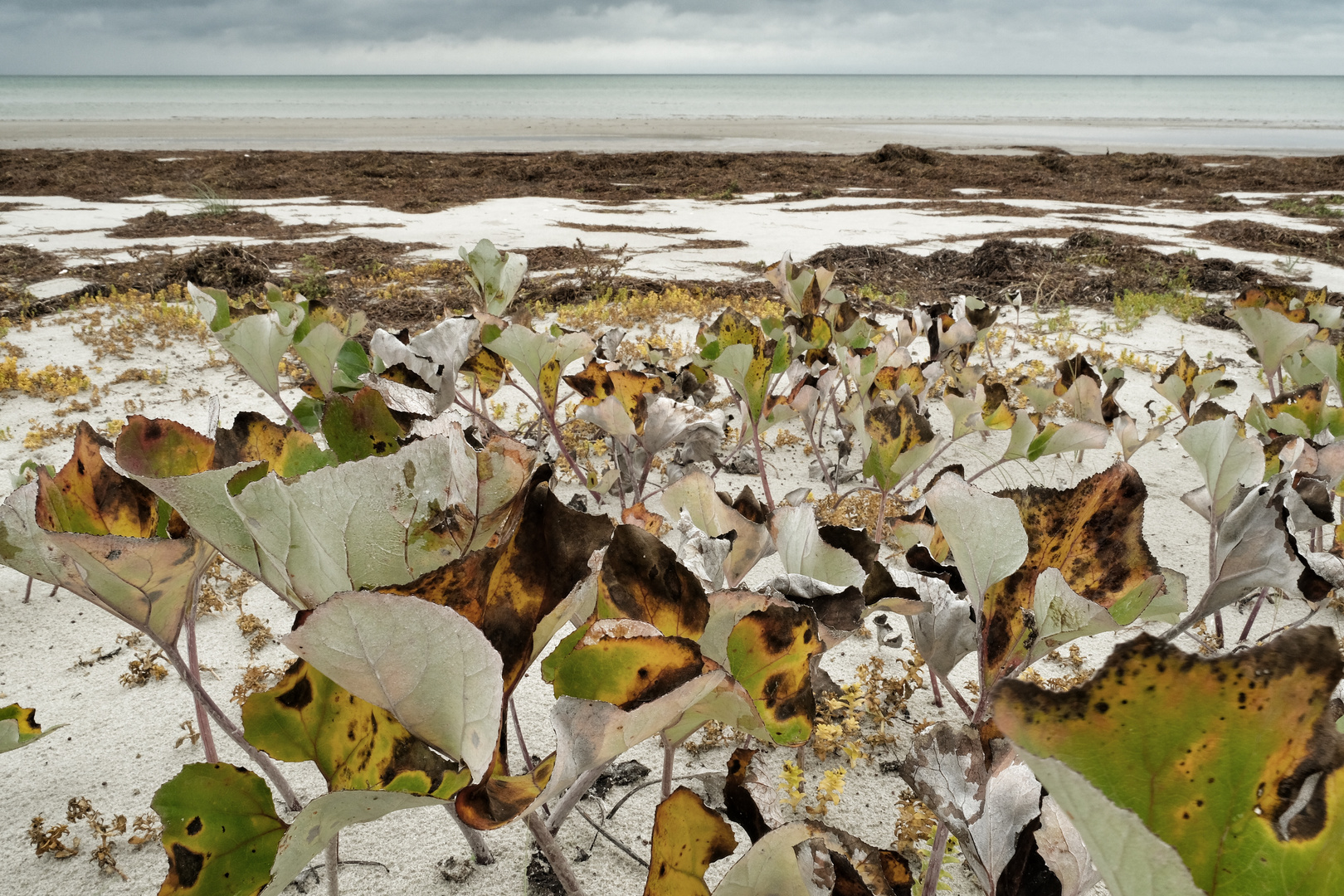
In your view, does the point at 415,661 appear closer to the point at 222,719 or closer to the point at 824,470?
the point at 222,719

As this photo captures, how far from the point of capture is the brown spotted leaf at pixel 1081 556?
0.70 m

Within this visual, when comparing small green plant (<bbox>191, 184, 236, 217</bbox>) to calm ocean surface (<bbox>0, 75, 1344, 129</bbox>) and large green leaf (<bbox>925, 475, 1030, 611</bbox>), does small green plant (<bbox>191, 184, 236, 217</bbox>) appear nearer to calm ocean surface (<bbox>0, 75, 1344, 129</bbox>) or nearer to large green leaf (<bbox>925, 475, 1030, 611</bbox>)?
large green leaf (<bbox>925, 475, 1030, 611</bbox>)

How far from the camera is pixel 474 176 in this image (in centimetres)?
1468

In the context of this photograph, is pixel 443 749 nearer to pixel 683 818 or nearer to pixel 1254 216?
pixel 683 818

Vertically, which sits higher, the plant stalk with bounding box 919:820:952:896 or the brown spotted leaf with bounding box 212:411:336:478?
the brown spotted leaf with bounding box 212:411:336:478

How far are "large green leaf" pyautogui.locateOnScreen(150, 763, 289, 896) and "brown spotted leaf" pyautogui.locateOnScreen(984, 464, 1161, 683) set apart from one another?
62cm

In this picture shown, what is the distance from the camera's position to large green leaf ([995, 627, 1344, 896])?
32cm

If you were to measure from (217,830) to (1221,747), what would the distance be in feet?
1.98

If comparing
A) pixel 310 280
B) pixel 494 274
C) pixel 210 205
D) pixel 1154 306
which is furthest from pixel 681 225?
pixel 494 274

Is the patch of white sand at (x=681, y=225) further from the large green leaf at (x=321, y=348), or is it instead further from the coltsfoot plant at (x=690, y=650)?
the coltsfoot plant at (x=690, y=650)

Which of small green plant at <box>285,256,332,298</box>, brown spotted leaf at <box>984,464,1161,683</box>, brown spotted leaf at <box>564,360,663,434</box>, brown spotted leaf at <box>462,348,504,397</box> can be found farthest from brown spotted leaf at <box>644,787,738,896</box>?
small green plant at <box>285,256,332,298</box>

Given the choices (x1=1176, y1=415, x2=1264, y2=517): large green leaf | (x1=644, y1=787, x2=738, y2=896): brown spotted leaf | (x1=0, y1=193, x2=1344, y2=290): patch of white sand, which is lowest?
(x1=644, y1=787, x2=738, y2=896): brown spotted leaf

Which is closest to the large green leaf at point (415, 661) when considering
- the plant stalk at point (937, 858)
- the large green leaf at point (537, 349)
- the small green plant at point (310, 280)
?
the plant stalk at point (937, 858)

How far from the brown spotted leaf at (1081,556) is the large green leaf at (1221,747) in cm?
37
